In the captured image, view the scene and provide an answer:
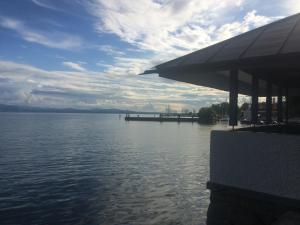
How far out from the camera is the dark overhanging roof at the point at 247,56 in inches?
339

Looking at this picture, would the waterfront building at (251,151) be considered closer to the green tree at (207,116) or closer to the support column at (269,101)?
the support column at (269,101)

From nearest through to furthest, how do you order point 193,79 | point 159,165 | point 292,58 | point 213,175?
point 292,58 < point 213,175 < point 193,79 < point 159,165

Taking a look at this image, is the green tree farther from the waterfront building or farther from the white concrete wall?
the white concrete wall

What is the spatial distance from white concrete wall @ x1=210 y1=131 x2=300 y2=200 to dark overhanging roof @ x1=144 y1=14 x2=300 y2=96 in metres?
1.99

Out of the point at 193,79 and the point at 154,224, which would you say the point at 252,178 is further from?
the point at 154,224

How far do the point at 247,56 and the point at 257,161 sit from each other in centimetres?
297

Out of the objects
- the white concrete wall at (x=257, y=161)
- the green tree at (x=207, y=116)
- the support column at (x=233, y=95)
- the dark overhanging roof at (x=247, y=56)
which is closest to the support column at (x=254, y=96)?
the dark overhanging roof at (x=247, y=56)

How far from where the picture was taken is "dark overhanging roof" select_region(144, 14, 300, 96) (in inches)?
339

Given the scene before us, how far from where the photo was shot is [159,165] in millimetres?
29094

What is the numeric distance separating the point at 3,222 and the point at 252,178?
9.98 m

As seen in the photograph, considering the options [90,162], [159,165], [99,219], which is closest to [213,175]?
[99,219]

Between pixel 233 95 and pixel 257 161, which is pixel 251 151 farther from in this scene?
pixel 233 95

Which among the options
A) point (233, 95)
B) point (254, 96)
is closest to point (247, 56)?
point (233, 95)

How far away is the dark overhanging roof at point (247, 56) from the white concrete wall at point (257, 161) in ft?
6.54
